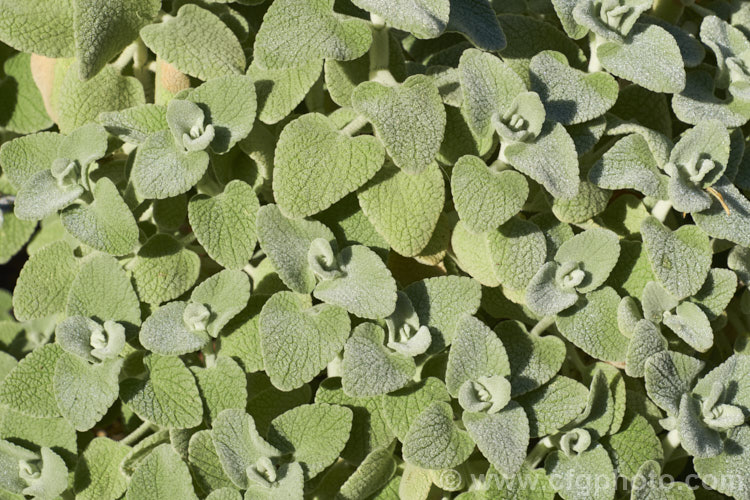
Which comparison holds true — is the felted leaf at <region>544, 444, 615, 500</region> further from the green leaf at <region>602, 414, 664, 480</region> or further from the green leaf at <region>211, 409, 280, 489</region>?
the green leaf at <region>211, 409, 280, 489</region>

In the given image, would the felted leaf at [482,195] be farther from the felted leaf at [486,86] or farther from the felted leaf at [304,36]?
the felted leaf at [304,36]

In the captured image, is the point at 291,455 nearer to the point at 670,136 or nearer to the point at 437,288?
the point at 437,288

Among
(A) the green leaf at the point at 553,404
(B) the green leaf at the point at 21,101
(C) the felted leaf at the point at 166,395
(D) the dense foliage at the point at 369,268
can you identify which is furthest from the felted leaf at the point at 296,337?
(B) the green leaf at the point at 21,101

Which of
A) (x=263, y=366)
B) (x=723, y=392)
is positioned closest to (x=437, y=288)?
(x=263, y=366)

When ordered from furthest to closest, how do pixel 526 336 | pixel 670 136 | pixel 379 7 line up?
pixel 670 136 < pixel 526 336 < pixel 379 7

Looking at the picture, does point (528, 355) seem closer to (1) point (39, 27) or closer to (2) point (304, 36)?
(2) point (304, 36)

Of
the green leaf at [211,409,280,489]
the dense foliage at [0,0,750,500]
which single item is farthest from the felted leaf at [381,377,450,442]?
the green leaf at [211,409,280,489]
